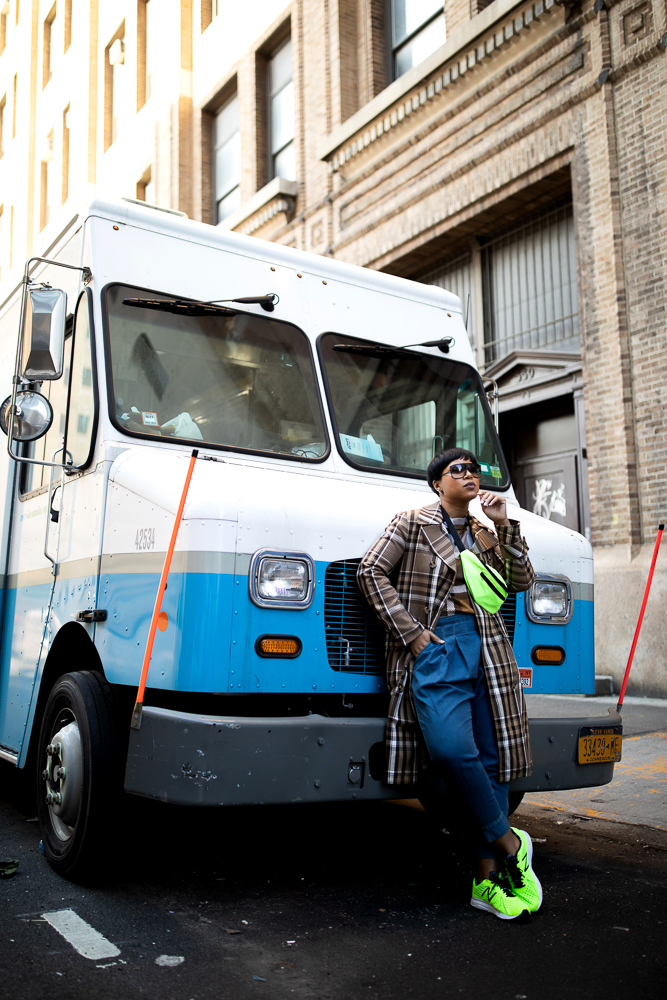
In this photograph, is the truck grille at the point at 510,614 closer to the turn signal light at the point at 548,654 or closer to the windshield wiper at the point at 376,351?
the turn signal light at the point at 548,654

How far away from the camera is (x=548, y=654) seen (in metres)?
4.61

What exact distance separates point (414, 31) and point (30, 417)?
11.7 m

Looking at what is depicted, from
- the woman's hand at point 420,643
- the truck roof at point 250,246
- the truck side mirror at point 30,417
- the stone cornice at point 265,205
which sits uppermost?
the stone cornice at point 265,205

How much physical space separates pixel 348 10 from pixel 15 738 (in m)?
13.4

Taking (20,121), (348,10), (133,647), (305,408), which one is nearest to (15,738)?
(133,647)

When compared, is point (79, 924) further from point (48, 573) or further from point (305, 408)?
point (305, 408)

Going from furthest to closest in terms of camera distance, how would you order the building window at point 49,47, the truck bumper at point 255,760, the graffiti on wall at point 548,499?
the building window at point 49,47 → the graffiti on wall at point 548,499 → the truck bumper at point 255,760

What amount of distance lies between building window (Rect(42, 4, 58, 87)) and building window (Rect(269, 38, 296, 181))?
12710mm

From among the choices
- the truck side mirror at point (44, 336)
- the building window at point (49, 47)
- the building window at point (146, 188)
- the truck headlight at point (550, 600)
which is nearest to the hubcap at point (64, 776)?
the truck side mirror at point (44, 336)

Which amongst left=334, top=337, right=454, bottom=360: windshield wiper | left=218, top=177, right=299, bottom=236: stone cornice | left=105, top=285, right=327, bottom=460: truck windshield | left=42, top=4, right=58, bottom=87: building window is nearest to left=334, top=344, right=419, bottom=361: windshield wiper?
left=334, top=337, right=454, bottom=360: windshield wiper

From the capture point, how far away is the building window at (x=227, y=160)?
1825 centimetres

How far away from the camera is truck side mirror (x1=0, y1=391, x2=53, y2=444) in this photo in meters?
4.53

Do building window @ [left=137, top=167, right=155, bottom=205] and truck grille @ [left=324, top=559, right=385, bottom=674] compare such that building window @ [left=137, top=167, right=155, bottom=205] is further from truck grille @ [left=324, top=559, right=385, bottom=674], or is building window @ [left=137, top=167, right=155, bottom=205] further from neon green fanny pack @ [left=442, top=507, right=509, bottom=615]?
neon green fanny pack @ [left=442, top=507, right=509, bottom=615]

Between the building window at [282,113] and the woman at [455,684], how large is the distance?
1348cm
